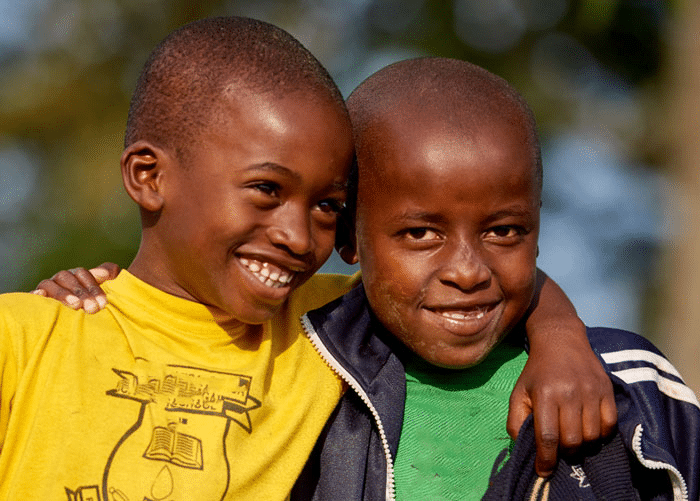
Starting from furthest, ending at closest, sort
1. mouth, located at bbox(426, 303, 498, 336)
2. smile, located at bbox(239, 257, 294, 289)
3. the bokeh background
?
the bokeh background
mouth, located at bbox(426, 303, 498, 336)
smile, located at bbox(239, 257, 294, 289)

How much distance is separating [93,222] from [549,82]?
4658mm

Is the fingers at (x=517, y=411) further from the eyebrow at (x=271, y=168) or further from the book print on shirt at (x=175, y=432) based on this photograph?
the eyebrow at (x=271, y=168)

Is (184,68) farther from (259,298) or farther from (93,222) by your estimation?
(93,222)

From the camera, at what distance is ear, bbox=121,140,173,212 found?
2627 millimetres

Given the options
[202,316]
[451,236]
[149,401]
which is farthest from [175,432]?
[451,236]

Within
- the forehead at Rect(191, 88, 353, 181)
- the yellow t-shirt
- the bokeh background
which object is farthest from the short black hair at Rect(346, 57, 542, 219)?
the bokeh background

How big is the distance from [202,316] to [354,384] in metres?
0.49

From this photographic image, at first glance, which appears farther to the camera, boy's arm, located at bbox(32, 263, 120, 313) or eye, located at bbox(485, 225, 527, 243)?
eye, located at bbox(485, 225, 527, 243)

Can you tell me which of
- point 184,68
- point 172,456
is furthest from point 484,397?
point 184,68

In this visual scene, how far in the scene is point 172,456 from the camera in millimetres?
2391

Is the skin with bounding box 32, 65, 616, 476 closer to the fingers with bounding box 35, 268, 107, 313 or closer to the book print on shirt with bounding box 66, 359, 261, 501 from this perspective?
the fingers with bounding box 35, 268, 107, 313

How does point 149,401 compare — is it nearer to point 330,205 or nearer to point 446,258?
point 330,205

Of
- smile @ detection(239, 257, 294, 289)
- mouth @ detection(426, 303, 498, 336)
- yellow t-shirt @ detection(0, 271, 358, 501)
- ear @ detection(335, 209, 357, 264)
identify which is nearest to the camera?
yellow t-shirt @ detection(0, 271, 358, 501)

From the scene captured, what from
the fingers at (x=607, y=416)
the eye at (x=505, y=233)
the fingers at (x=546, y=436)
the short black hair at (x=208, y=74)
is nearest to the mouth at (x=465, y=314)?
the eye at (x=505, y=233)
